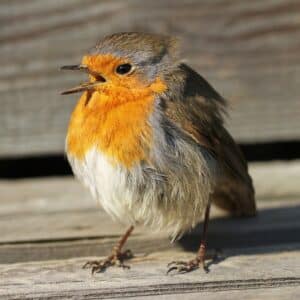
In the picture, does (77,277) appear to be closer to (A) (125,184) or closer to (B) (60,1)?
(A) (125,184)

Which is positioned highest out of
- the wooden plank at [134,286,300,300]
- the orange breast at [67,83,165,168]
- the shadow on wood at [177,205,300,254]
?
the orange breast at [67,83,165,168]

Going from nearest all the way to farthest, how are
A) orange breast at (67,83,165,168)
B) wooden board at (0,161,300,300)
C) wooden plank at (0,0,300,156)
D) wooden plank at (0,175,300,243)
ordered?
wooden board at (0,161,300,300), orange breast at (67,83,165,168), wooden plank at (0,175,300,243), wooden plank at (0,0,300,156)

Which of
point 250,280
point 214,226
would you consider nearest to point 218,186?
point 214,226

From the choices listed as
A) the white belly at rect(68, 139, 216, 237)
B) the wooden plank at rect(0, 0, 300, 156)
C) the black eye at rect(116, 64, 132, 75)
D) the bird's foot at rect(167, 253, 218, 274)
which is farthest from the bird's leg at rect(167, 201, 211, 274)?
the wooden plank at rect(0, 0, 300, 156)

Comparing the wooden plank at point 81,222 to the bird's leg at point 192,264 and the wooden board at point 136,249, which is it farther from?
the bird's leg at point 192,264

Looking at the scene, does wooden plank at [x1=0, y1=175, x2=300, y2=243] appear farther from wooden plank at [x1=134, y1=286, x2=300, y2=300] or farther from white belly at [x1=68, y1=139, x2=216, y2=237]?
Result: wooden plank at [x1=134, y1=286, x2=300, y2=300]

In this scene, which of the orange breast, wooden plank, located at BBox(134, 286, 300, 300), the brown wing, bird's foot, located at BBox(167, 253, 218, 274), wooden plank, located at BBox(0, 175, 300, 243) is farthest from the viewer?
wooden plank, located at BBox(0, 175, 300, 243)

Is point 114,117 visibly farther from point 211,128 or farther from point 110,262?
point 110,262
